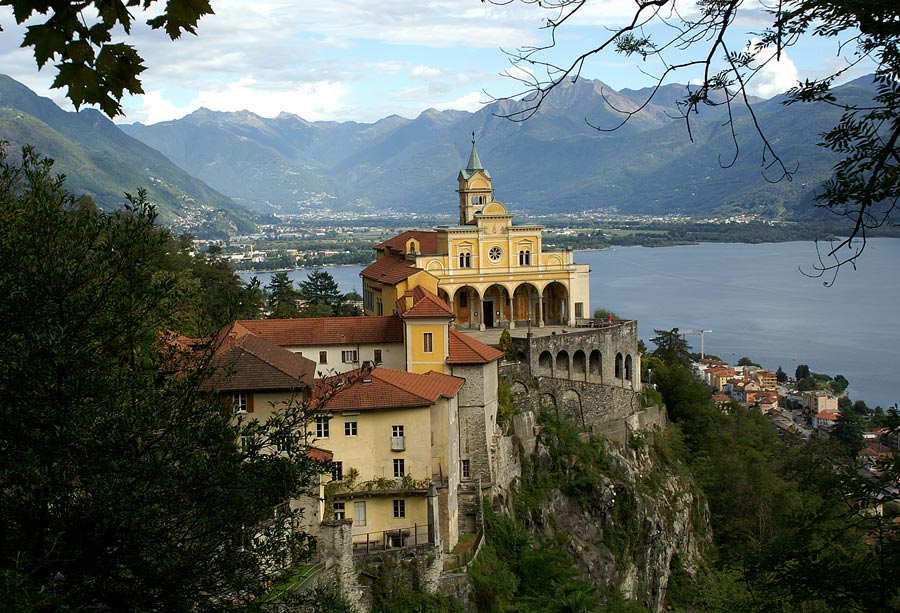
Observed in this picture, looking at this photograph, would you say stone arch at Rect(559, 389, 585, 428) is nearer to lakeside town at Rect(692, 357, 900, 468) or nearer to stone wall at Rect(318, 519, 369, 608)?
stone wall at Rect(318, 519, 369, 608)

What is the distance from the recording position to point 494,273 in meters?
42.8

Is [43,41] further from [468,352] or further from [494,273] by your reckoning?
[494,273]

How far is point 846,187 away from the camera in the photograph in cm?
876

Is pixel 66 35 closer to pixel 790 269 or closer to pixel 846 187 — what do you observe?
pixel 846 187

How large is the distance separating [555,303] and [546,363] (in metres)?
7.36

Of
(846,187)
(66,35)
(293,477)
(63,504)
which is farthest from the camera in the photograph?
(293,477)

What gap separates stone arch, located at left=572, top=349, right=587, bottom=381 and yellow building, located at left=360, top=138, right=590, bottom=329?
4.36 meters

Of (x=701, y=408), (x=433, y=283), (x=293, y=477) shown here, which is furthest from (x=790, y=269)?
(x=293, y=477)

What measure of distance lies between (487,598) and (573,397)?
44.4 ft

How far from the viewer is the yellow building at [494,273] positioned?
4234cm

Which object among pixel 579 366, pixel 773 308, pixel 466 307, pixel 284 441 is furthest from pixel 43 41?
pixel 773 308

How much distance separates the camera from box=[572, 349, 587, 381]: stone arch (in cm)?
3878

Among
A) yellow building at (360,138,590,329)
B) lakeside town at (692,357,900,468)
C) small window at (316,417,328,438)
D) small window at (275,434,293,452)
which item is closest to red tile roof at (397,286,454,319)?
small window at (316,417,328,438)

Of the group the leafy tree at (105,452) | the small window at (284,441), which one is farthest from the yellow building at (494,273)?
the leafy tree at (105,452)
